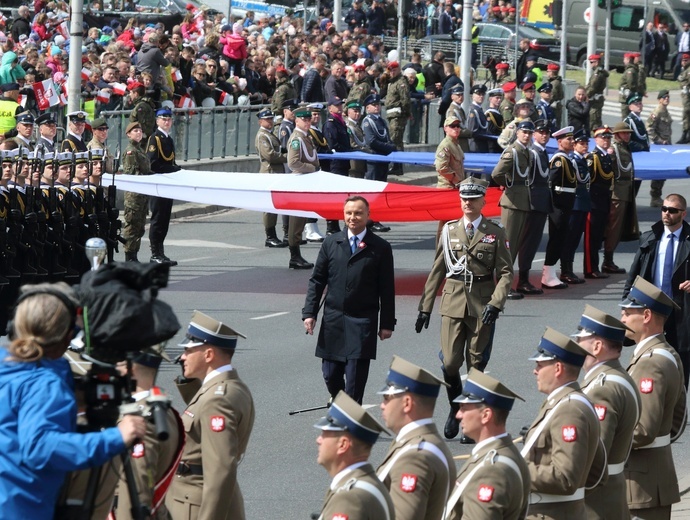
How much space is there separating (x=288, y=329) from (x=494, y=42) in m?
32.8

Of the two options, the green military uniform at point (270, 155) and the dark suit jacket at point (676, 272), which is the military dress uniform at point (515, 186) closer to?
the green military uniform at point (270, 155)

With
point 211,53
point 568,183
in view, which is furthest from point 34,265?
point 211,53

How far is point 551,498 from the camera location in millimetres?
7477

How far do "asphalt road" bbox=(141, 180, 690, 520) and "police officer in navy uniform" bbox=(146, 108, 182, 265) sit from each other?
0.43m

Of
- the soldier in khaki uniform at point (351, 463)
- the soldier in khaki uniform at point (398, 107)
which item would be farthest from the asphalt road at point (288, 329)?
the soldier in khaki uniform at point (398, 107)

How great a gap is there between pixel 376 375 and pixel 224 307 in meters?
3.37

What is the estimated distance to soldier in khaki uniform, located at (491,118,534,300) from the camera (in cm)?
1769

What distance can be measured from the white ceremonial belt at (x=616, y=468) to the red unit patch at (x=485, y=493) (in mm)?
1667

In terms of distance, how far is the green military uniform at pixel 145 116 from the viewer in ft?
70.9

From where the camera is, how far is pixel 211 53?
28594 mm

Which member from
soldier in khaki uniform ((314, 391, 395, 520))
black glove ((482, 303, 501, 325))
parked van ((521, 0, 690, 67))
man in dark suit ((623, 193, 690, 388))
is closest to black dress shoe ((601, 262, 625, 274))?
man in dark suit ((623, 193, 690, 388))

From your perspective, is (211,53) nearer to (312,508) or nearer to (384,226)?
(384,226)

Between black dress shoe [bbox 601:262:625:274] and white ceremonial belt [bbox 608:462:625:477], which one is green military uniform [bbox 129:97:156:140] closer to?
black dress shoe [bbox 601:262:625:274]

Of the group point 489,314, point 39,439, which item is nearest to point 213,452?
point 39,439
